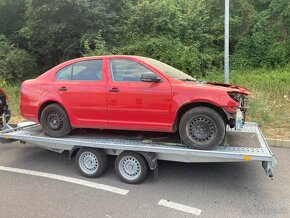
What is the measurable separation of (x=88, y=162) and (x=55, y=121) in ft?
3.49

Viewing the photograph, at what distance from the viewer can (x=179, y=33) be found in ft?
54.0

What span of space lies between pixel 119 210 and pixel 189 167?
1.98 metres

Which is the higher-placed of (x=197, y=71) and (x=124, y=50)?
(x=124, y=50)

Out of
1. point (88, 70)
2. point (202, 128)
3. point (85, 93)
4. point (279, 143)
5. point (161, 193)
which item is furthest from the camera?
point (279, 143)

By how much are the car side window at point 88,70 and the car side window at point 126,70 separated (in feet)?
0.83

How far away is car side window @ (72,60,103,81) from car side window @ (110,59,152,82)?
0.25m

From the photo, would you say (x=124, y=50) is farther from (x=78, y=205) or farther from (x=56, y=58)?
(x=78, y=205)

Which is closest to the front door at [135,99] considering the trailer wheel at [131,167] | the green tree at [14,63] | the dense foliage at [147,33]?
the trailer wheel at [131,167]

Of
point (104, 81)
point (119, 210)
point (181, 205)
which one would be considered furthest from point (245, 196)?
point (104, 81)

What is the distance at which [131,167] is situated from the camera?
5.11 metres

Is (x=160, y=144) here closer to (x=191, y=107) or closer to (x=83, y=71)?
(x=191, y=107)

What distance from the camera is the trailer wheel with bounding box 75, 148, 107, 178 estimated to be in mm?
5281

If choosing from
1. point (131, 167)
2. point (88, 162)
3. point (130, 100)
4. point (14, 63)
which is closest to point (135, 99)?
point (130, 100)

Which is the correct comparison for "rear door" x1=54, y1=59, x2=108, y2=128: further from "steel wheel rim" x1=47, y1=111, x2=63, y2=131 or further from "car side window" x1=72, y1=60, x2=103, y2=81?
"steel wheel rim" x1=47, y1=111, x2=63, y2=131
